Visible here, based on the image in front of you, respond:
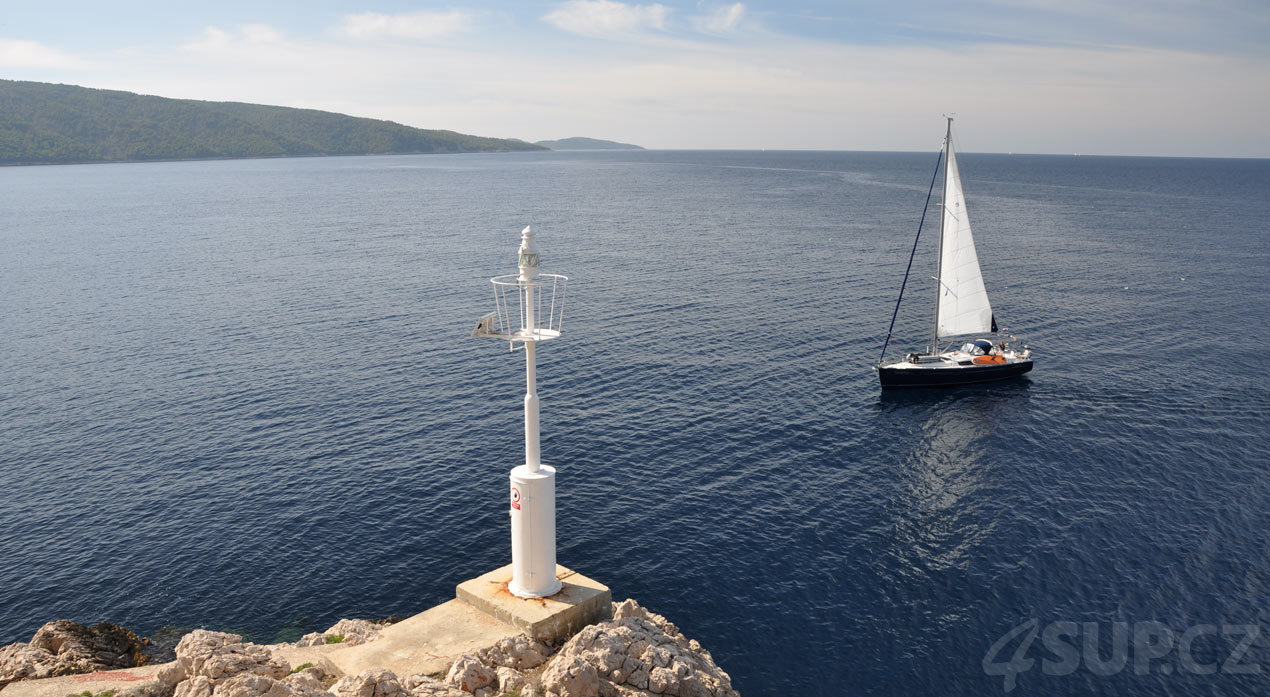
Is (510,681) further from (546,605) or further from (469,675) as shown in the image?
(546,605)

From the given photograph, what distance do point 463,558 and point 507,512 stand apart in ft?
15.6

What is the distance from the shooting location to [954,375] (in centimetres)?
6694

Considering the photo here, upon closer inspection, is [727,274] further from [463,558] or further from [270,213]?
[270,213]

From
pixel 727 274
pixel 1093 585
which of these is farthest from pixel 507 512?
pixel 727 274

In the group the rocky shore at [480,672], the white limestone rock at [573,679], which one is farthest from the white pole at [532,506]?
the white limestone rock at [573,679]

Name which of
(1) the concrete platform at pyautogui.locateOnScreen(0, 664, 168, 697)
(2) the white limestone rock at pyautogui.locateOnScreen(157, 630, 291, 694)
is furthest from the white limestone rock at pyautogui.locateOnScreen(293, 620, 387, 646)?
(1) the concrete platform at pyautogui.locateOnScreen(0, 664, 168, 697)

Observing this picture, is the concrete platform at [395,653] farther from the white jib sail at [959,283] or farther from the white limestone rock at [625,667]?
the white jib sail at [959,283]

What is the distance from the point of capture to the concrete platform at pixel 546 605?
2534 centimetres

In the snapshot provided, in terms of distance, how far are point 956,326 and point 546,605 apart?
186 ft

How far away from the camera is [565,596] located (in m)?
26.5

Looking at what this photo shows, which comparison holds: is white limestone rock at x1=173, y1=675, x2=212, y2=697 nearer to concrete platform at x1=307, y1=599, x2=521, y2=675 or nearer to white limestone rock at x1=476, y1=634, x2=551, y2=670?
concrete platform at x1=307, y1=599, x2=521, y2=675

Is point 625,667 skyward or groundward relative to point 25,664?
skyward

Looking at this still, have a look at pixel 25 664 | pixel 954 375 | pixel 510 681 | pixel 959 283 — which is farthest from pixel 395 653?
pixel 959 283

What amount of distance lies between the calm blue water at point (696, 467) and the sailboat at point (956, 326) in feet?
6.58
